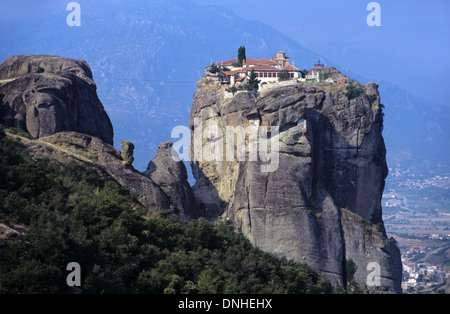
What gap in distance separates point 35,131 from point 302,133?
20.9m

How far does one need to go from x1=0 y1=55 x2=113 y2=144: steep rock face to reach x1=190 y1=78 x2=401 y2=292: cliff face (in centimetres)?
1222

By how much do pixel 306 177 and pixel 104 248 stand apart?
3233 cm

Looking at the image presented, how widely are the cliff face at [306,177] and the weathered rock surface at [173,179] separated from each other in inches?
205

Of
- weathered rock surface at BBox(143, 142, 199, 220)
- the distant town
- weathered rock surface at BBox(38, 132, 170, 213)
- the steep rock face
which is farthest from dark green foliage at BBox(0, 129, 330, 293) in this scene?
the distant town

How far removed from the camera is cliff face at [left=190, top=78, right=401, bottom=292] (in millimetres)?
63469

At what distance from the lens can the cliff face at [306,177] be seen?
208 ft

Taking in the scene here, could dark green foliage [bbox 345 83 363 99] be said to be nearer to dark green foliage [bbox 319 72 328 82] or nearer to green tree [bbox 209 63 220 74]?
dark green foliage [bbox 319 72 328 82]

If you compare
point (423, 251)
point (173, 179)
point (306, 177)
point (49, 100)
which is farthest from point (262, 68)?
point (423, 251)

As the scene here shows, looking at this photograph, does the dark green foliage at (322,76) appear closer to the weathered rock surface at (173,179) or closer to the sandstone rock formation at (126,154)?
the weathered rock surface at (173,179)

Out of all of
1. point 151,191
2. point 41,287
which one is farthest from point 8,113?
point 41,287

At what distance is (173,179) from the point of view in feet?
201

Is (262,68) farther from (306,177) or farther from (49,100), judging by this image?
(49,100)

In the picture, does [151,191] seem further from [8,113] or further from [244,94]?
[244,94]

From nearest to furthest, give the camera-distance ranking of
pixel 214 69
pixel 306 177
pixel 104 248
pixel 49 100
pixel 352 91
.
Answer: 1. pixel 104 248
2. pixel 49 100
3. pixel 306 177
4. pixel 352 91
5. pixel 214 69
